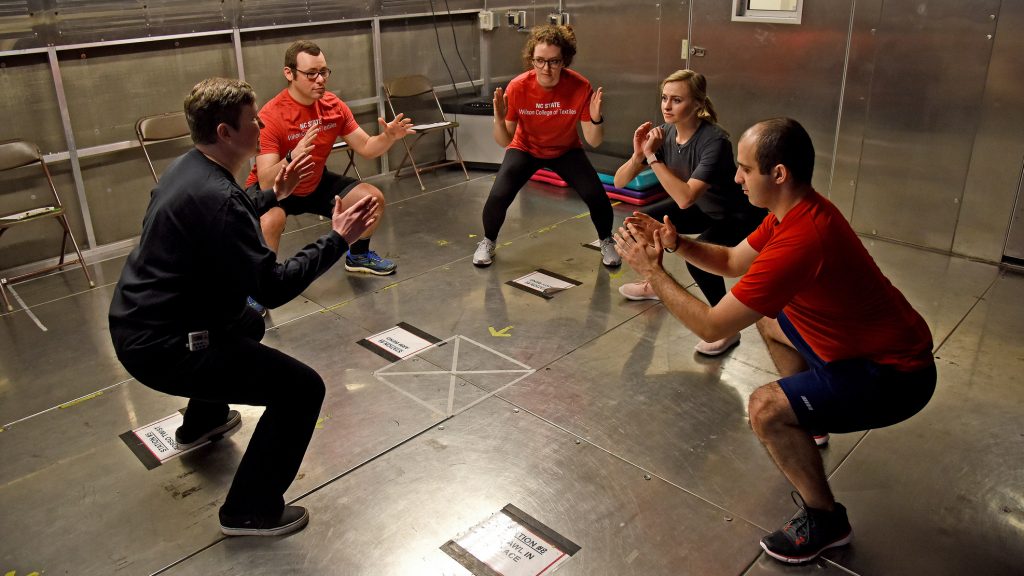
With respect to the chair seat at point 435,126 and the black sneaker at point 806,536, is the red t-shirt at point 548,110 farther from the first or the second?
the black sneaker at point 806,536

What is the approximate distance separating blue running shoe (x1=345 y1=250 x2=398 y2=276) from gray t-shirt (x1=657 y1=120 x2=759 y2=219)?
1981 mm

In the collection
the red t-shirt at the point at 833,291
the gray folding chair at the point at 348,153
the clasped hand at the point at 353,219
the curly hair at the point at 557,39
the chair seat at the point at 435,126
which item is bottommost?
the gray folding chair at the point at 348,153

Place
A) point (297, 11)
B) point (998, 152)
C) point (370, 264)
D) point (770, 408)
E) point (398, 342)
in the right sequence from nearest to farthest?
point (770, 408) → point (398, 342) → point (998, 152) → point (370, 264) → point (297, 11)

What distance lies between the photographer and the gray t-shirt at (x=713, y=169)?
406 cm

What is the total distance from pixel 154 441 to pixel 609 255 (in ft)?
9.82

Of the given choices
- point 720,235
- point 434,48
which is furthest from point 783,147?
point 434,48

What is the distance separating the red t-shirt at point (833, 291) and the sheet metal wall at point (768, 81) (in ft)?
10.8

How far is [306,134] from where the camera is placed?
461 centimetres

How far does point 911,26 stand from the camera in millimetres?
5273

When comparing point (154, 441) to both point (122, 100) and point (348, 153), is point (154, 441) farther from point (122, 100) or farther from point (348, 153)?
point (348, 153)

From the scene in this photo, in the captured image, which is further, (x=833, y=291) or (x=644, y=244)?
(x=644, y=244)

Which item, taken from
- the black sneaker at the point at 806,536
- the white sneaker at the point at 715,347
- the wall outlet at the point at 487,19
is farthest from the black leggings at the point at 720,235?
the wall outlet at the point at 487,19

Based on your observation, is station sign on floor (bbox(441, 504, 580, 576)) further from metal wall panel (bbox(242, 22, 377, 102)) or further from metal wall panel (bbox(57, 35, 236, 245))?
metal wall panel (bbox(242, 22, 377, 102))

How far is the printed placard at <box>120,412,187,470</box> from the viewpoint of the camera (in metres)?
3.37
